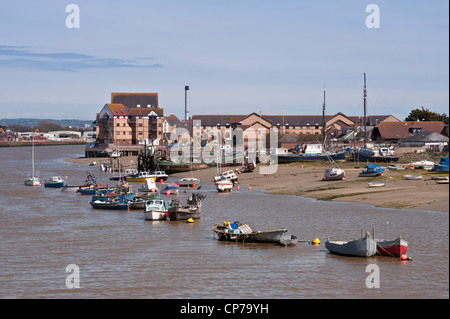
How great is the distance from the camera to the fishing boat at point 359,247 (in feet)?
115

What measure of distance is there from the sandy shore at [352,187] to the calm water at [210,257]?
300 centimetres

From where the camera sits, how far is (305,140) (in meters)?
163

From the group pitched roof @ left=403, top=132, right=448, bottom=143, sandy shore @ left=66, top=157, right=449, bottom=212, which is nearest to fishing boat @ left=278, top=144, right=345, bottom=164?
sandy shore @ left=66, top=157, right=449, bottom=212

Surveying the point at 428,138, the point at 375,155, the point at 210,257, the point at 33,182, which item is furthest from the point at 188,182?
the point at 428,138

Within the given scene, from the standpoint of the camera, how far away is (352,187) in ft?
226

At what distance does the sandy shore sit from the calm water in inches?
118

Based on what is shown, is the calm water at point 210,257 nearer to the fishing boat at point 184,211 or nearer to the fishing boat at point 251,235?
the fishing boat at point 251,235

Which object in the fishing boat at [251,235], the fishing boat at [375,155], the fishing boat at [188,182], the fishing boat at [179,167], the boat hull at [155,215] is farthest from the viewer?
the fishing boat at [179,167]

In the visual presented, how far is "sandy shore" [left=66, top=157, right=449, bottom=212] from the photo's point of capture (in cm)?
5488

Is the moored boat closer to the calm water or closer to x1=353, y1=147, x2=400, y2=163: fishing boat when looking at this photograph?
the calm water

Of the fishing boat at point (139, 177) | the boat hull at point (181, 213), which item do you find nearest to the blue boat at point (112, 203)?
the boat hull at point (181, 213)

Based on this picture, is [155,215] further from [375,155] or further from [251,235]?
[375,155]

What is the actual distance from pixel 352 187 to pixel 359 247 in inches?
1344
